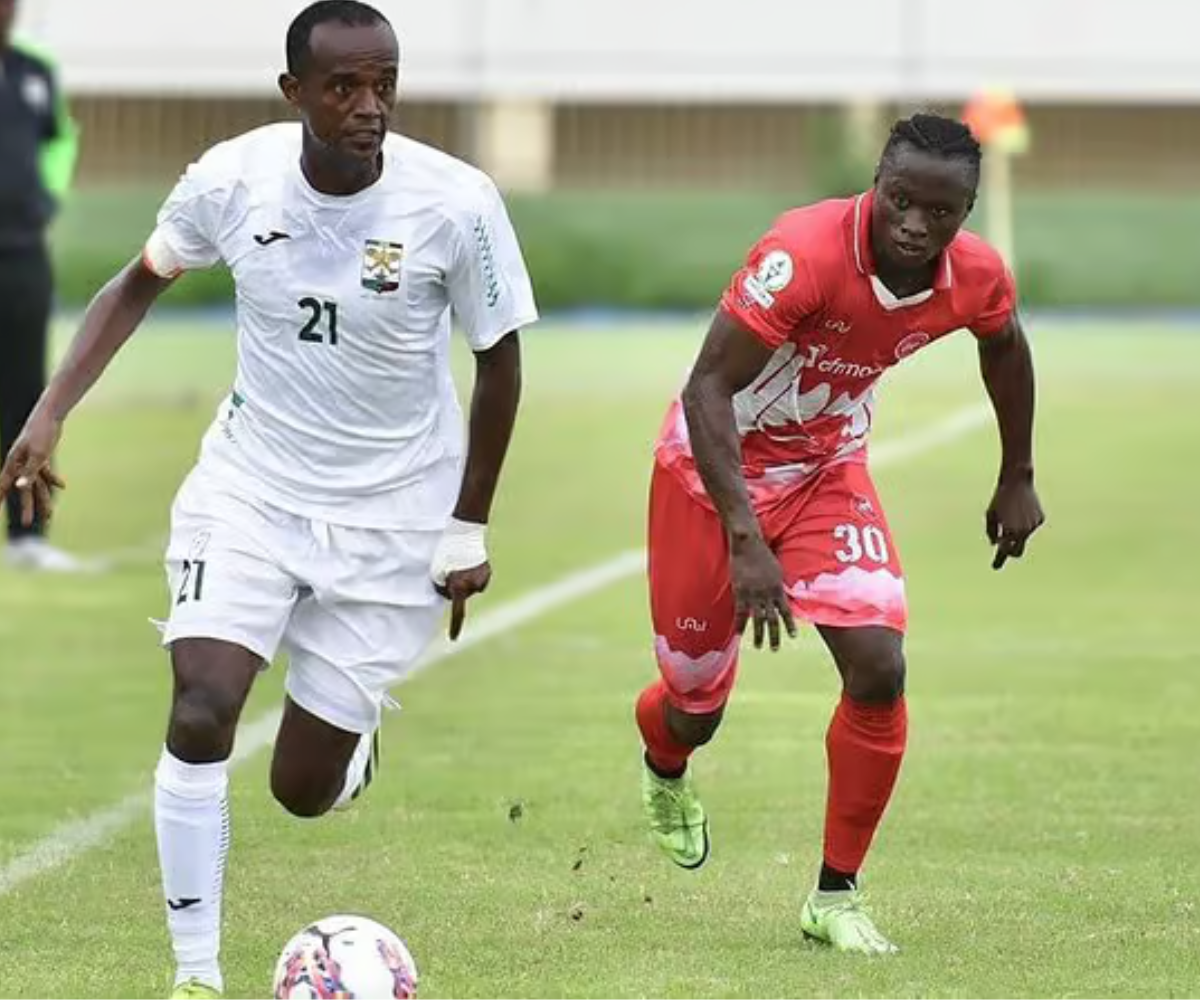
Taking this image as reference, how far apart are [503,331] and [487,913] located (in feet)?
5.10

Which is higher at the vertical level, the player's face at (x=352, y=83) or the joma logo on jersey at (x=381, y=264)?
the player's face at (x=352, y=83)

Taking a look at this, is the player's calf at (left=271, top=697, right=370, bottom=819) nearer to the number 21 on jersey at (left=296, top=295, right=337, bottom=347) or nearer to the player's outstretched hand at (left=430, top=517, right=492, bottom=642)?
the player's outstretched hand at (left=430, top=517, right=492, bottom=642)

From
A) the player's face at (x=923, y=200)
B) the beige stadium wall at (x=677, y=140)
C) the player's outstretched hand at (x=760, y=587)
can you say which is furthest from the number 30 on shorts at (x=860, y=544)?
the beige stadium wall at (x=677, y=140)

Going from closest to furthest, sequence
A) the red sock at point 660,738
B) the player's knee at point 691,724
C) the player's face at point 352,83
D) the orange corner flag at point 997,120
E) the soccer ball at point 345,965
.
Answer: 1. the soccer ball at point 345,965
2. the player's face at point 352,83
3. the player's knee at point 691,724
4. the red sock at point 660,738
5. the orange corner flag at point 997,120

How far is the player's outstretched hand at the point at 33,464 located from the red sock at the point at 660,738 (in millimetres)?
2109

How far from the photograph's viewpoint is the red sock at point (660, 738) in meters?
9.02

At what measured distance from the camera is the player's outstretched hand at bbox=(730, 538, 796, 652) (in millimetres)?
7715

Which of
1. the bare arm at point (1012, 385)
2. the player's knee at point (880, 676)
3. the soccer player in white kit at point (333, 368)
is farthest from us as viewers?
the bare arm at point (1012, 385)

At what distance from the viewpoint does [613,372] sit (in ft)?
104

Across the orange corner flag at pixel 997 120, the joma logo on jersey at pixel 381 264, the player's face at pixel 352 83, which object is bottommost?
the orange corner flag at pixel 997 120

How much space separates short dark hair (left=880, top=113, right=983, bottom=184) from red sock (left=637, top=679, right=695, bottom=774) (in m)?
1.96

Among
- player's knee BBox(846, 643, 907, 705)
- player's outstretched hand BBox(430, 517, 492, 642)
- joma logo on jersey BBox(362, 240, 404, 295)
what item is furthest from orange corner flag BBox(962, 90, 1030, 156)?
joma logo on jersey BBox(362, 240, 404, 295)

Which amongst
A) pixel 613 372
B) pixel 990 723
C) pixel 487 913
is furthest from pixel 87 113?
pixel 487 913

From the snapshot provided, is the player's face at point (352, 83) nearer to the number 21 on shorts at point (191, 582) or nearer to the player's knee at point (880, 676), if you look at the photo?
the number 21 on shorts at point (191, 582)
